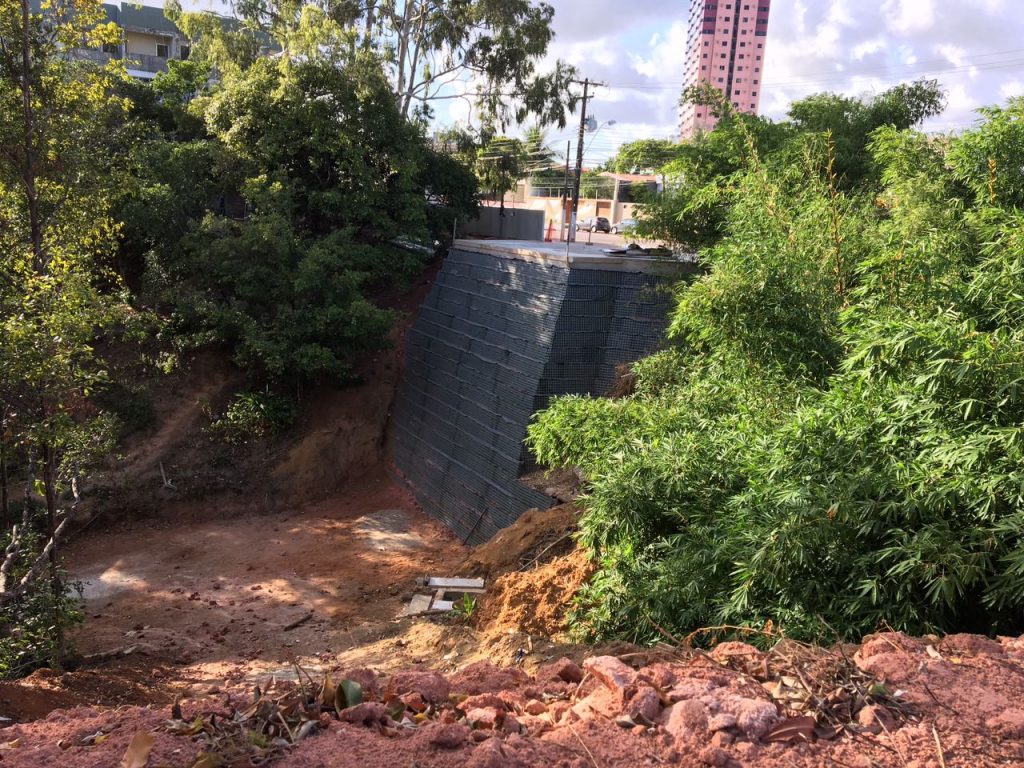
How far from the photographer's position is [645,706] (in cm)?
296

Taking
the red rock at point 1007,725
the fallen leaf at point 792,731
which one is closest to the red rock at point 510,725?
the fallen leaf at point 792,731

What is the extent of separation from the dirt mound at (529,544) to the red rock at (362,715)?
5.03 meters

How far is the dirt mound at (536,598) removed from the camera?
6465mm

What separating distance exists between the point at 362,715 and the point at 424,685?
0.40 m

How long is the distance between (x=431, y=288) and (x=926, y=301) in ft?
39.6

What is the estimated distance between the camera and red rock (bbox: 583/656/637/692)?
10.2 feet

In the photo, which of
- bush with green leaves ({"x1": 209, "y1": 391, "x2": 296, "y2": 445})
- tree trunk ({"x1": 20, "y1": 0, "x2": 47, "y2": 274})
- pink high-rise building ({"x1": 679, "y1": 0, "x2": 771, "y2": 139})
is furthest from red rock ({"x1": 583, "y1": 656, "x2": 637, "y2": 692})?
pink high-rise building ({"x1": 679, "y1": 0, "x2": 771, "y2": 139})

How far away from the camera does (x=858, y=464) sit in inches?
171

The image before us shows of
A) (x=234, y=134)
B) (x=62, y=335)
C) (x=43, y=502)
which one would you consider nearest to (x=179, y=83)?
(x=234, y=134)

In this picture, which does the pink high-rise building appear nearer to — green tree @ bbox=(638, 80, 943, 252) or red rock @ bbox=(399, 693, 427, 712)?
green tree @ bbox=(638, 80, 943, 252)

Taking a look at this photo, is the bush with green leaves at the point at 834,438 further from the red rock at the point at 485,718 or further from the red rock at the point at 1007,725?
the red rock at the point at 485,718

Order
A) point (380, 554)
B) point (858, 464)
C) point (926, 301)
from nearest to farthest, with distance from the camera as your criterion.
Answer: point (858, 464) → point (926, 301) → point (380, 554)

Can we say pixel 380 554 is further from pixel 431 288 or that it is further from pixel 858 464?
pixel 858 464

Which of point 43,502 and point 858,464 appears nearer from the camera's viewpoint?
point 858,464
